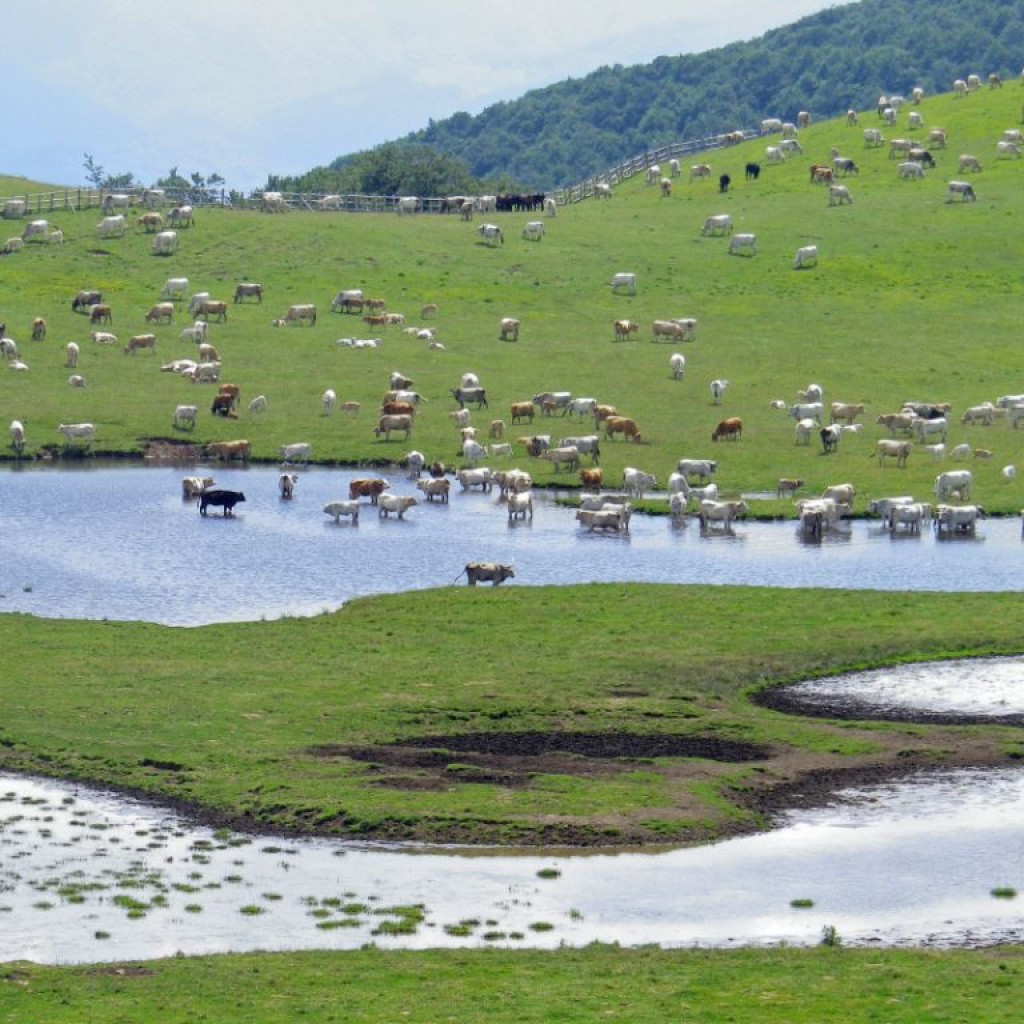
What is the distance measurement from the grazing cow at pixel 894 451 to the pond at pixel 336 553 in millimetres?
8621

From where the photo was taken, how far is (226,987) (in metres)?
27.5

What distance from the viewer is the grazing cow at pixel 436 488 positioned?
72438 millimetres

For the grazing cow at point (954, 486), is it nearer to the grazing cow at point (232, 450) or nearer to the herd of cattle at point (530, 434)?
the herd of cattle at point (530, 434)

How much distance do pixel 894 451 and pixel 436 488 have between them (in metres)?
15.8

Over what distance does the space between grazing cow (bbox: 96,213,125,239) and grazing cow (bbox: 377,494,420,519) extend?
157 ft

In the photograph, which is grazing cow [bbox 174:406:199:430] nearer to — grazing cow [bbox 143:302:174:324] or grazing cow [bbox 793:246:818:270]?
grazing cow [bbox 143:302:174:324]

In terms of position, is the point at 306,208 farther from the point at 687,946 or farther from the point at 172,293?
the point at 687,946

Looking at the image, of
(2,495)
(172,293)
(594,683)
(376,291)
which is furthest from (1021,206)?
(594,683)

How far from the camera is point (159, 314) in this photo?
324ft

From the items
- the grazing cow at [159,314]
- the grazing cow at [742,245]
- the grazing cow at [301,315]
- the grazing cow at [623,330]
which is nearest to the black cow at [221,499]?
the grazing cow at [159,314]

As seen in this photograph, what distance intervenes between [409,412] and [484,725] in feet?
137

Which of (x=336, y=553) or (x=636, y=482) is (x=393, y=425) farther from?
(x=336, y=553)

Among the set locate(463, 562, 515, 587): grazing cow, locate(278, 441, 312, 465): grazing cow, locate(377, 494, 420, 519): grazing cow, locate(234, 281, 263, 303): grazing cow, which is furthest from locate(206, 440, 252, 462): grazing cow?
locate(234, 281, 263, 303): grazing cow

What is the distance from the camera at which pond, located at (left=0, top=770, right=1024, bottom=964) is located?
1199 inches
